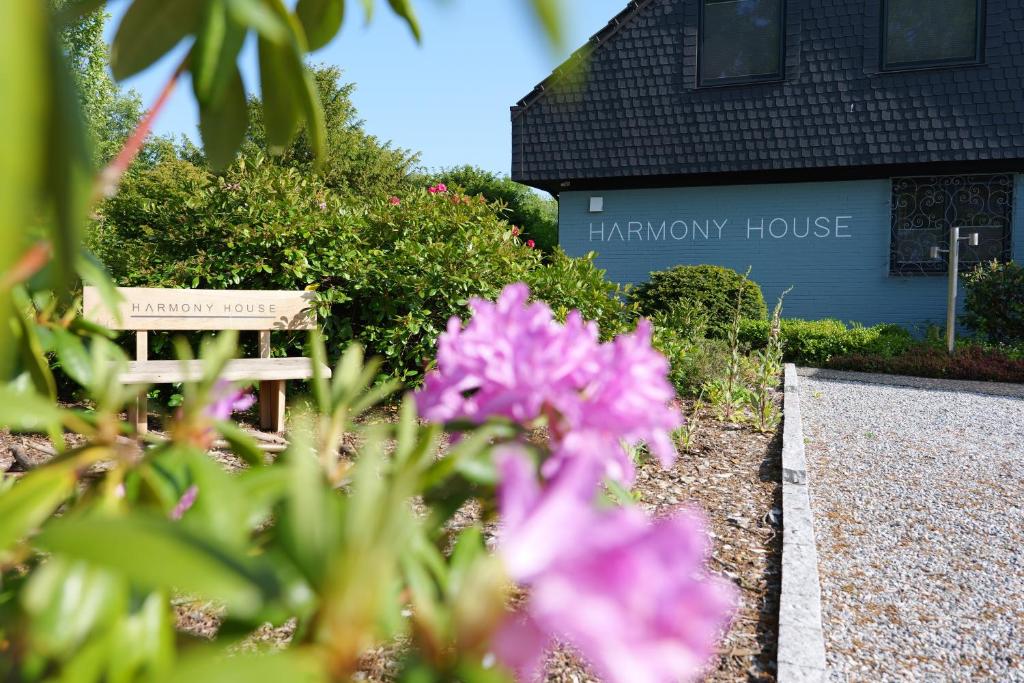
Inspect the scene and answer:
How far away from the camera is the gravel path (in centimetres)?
254

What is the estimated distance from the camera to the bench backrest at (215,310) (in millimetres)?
4852

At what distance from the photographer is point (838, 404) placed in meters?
7.17

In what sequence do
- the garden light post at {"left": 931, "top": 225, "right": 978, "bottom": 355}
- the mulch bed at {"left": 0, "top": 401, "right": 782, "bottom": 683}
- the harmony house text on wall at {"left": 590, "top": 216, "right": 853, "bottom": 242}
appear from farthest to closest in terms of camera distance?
the harmony house text on wall at {"left": 590, "top": 216, "right": 853, "bottom": 242}
the garden light post at {"left": 931, "top": 225, "right": 978, "bottom": 355}
the mulch bed at {"left": 0, "top": 401, "right": 782, "bottom": 683}

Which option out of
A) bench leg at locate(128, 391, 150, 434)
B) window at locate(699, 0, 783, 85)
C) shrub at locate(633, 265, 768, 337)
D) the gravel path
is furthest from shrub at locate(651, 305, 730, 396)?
window at locate(699, 0, 783, 85)

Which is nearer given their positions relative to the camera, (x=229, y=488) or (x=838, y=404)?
(x=229, y=488)

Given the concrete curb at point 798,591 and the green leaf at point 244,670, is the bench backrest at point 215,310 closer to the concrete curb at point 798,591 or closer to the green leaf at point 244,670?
the concrete curb at point 798,591

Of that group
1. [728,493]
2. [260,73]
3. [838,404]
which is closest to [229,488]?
[260,73]

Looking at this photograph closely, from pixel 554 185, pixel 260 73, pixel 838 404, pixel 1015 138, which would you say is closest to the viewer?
pixel 260 73

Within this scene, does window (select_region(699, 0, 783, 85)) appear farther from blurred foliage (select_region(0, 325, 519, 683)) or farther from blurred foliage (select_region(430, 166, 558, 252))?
blurred foliage (select_region(0, 325, 519, 683))

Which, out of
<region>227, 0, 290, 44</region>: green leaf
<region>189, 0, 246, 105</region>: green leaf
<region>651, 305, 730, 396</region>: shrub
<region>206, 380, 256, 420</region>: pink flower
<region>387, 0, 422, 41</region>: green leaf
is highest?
<region>387, 0, 422, 41</region>: green leaf

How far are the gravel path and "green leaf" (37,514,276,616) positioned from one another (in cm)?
243

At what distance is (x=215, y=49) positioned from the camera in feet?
2.07

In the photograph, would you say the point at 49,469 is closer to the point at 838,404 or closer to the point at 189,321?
the point at 189,321

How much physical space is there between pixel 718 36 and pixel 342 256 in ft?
30.6
